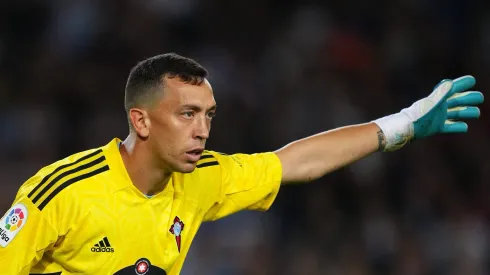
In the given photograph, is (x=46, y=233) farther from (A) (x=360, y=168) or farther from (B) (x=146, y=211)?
(A) (x=360, y=168)

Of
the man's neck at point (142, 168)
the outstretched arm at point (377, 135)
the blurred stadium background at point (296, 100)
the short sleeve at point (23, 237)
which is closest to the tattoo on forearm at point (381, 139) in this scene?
the outstretched arm at point (377, 135)

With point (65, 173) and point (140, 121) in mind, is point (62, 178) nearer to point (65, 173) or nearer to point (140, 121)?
point (65, 173)

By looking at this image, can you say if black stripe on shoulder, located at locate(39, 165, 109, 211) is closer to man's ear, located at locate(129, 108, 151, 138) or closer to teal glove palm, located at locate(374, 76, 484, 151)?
man's ear, located at locate(129, 108, 151, 138)

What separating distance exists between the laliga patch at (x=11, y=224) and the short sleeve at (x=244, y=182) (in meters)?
0.94

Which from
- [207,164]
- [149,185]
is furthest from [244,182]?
[149,185]

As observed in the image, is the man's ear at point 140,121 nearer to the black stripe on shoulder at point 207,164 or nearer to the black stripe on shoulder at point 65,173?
the black stripe on shoulder at point 65,173

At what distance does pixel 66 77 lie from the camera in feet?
25.4

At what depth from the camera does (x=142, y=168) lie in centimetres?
372

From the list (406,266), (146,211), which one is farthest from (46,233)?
(406,266)

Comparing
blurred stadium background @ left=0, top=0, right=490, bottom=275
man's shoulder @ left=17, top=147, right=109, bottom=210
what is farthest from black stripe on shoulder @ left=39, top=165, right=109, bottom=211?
blurred stadium background @ left=0, top=0, right=490, bottom=275

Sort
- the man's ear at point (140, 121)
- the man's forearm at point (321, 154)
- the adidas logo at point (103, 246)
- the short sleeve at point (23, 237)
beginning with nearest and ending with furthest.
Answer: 1. the short sleeve at point (23, 237)
2. the adidas logo at point (103, 246)
3. the man's ear at point (140, 121)
4. the man's forearm at point (321, 154)

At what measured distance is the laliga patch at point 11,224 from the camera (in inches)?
133

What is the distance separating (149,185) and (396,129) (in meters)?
1.30

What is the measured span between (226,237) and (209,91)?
3.49m
